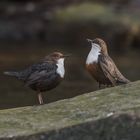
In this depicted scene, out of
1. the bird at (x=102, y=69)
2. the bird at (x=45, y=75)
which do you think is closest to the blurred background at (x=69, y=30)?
the bird at (x=102, y=69)

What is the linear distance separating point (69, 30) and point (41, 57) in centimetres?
618

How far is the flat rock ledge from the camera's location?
691 centimetres

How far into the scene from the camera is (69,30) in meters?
28.1

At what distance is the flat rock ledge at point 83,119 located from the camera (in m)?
6.91

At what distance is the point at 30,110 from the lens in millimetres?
8258

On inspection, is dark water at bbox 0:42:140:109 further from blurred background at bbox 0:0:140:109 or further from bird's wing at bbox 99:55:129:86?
bird's wing at bbox 99:55:129:86

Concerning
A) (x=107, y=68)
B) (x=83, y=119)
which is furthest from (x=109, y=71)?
(x=83, y=119)

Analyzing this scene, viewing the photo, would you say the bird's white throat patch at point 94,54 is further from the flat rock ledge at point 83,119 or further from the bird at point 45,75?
the flat rock ledge at point 83,119

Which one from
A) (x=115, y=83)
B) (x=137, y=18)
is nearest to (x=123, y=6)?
(x=137, y=18)

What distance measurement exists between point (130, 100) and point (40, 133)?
1182 millimetres

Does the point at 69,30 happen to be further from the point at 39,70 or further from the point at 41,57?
the point at 39,70

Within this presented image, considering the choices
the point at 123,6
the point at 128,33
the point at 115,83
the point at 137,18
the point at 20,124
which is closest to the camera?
the point at 20,124

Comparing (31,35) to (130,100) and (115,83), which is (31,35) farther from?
(130,100)

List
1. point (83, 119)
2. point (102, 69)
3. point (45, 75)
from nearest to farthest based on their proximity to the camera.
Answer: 1. point (83, 119)
2. point (45, 75)
3. point (102, 69)
